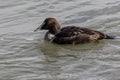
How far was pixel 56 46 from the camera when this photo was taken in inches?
419

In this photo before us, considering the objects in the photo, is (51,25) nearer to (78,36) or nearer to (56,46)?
(56,46)

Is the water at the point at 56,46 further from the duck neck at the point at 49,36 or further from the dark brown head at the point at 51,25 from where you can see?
the dark brown head at the point at 51,25

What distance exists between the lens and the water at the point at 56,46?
325 inches

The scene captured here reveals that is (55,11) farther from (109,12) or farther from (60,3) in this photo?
(109,12)

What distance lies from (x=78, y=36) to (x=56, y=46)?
609 mm

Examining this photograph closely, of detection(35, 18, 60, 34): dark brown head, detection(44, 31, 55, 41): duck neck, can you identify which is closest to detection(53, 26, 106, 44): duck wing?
detection(44, 31, 55, 41): duck neck

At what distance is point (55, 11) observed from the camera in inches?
525

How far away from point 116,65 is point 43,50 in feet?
8.07

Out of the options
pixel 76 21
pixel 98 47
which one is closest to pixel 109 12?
pixel 76 21

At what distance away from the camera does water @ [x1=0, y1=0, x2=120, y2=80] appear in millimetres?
8258

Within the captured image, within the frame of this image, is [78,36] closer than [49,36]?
Yes

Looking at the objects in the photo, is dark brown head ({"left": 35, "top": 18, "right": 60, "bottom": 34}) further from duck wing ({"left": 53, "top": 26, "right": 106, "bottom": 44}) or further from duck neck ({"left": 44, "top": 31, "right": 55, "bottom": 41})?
duck wing ({"left": 53, "top": 26, "right": 106, "bottom": 44})

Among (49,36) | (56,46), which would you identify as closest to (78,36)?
(56,46)

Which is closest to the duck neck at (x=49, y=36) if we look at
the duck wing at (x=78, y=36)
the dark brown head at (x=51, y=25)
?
the dark brown head at (x=51, y=25)
